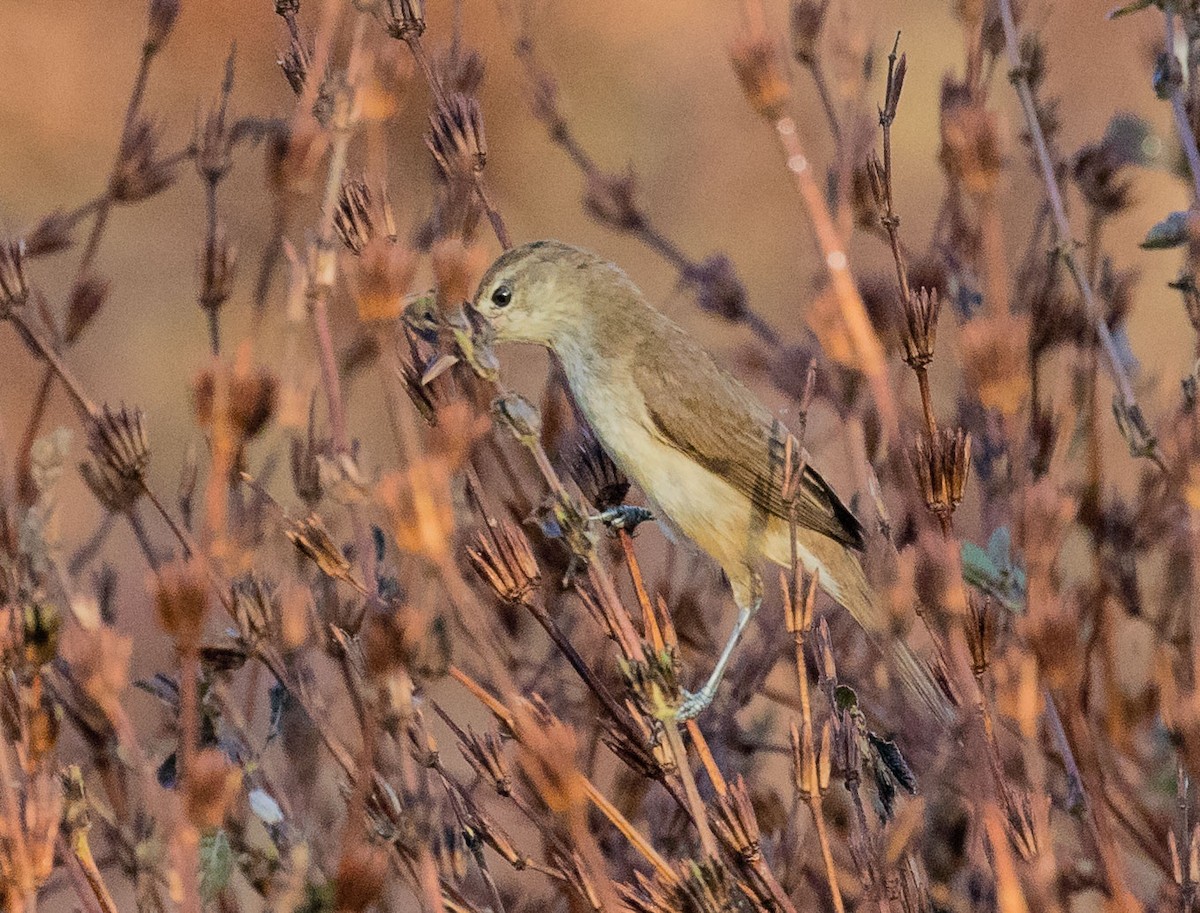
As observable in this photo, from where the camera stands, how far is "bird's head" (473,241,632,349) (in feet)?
9.44

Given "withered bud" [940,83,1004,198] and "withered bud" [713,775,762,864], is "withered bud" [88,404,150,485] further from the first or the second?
"withered bud" [940,83,1004,198]

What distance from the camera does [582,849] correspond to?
115cm

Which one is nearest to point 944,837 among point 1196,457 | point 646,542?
point 1196,457

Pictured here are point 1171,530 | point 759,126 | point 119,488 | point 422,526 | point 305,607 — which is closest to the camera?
point 422,526

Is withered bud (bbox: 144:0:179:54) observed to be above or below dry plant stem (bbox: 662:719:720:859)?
above

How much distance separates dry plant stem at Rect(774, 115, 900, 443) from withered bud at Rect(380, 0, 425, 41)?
30.9 inches

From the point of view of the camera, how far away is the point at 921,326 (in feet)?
5.10

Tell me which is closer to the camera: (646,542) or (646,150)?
(646,542)

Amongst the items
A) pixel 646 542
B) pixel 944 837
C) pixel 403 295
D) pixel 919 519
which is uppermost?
pixel 403 295

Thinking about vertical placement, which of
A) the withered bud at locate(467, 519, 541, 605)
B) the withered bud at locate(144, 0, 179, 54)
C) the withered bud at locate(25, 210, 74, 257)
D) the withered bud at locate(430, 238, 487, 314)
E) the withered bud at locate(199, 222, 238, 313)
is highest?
the withered bud at locate(144, 0, 179, 54)

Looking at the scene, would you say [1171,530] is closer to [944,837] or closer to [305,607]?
[944,837]

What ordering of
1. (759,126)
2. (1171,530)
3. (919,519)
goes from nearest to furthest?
(919,519), (1171,530), (759,126)

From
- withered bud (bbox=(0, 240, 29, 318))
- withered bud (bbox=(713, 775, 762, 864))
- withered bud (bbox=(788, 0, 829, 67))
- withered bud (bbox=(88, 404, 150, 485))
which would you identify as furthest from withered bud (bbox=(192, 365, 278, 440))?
withered bud (bbox=(788, 0, 829, 67))

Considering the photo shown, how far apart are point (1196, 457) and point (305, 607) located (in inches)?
33.7
